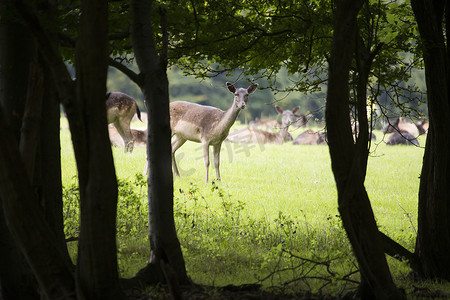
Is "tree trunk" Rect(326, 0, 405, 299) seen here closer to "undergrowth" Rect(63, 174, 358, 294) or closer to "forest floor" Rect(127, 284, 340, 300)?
"forest floor" Rect(127, 284, 340, 300)

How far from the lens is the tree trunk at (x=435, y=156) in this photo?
494cm

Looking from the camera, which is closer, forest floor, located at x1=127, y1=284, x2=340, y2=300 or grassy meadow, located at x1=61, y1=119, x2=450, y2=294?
forest floor, located at x1=127, y1=284, x2=340, y2=300

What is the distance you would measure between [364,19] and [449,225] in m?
2.07

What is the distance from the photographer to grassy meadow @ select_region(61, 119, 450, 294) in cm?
561

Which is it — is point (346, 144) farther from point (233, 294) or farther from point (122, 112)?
point (122, 112)

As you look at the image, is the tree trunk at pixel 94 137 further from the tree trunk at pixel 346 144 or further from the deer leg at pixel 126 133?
the deer leg at pixel 126 133

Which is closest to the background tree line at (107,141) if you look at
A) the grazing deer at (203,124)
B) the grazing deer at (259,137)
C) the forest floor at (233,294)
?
the forest floor at (233,294)

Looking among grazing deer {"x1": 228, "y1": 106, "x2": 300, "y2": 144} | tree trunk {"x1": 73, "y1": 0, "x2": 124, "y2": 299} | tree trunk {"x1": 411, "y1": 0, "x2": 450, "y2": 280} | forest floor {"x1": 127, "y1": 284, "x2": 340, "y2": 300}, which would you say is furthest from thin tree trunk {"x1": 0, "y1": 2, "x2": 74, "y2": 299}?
grazing deer {"x1": 228, "y1": 106, "x2": 300, "y2": 144}

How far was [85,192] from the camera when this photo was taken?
10.3ft

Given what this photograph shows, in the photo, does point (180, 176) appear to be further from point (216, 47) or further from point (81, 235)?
point (81, 235)

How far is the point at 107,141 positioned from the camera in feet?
10.3

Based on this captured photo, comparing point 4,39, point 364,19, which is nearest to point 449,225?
point 364,19

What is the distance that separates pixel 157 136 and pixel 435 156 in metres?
2.56

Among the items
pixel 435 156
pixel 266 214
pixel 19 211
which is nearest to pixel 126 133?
pixel 266 214
